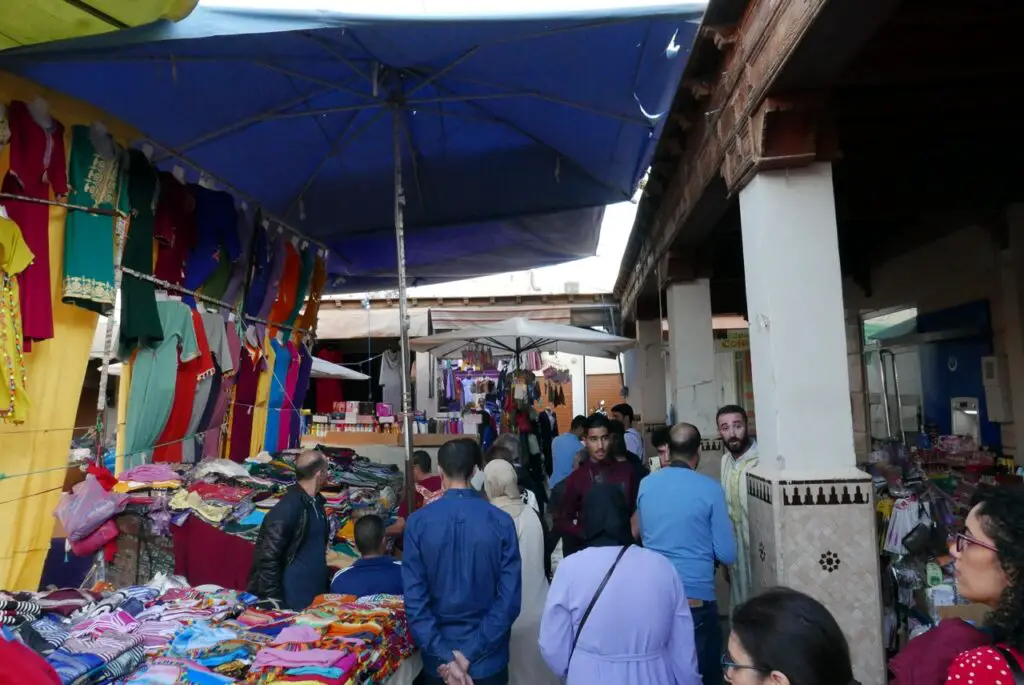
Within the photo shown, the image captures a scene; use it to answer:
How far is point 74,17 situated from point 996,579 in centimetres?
368

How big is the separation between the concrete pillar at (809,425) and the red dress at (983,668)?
2074 millimetres

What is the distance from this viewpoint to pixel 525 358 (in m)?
11.0

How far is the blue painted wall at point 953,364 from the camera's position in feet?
20.3

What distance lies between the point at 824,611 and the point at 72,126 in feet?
15.1

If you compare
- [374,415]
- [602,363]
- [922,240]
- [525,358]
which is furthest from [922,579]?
[602,363]

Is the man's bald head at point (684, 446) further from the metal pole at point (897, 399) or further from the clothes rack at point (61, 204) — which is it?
the metal pole at point (897, 399)

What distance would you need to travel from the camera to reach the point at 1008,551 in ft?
5.04

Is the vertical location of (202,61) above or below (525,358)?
above

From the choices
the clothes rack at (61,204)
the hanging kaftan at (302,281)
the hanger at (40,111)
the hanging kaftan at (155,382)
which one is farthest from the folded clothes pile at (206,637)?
the hanging kaftan at (302,281)

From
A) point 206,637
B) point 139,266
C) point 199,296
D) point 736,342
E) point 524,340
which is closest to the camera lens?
point 206,637

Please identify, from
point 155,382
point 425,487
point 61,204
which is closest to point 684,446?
point 425,487

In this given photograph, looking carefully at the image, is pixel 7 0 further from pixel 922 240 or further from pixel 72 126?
pixel 922 240

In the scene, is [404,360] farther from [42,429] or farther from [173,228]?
[42,429]

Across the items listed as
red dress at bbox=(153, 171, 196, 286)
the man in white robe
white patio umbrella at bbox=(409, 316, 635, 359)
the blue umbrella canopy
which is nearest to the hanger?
the blue umbrella canopy
